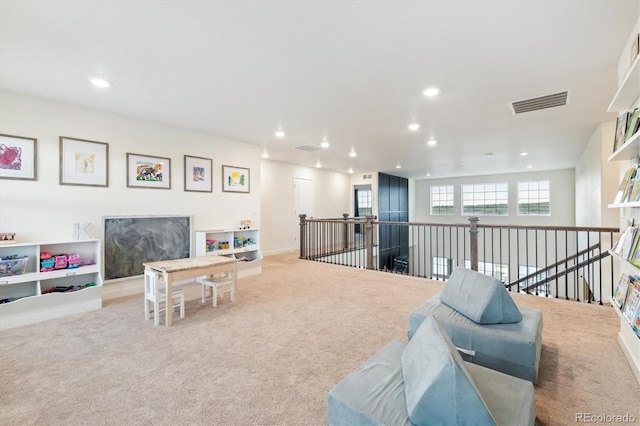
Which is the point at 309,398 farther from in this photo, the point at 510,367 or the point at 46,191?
the point at 46,191

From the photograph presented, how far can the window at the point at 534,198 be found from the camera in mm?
10023

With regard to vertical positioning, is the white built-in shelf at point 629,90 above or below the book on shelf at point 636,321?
above

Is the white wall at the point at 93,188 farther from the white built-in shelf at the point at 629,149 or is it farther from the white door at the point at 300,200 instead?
the white built-in shelf at the point at 629,149

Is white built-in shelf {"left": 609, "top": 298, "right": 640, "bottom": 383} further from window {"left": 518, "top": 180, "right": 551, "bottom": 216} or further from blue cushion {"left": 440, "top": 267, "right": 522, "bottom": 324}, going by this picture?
window {"left": 518, "top": 180, "right": 551, "bottom": 216}

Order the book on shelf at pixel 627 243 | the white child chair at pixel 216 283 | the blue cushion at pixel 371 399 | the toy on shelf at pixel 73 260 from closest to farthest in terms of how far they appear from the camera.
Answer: the blue cushion at pixel 371 399
the book on shelf at pixel 627 243
the toy on shelf at pixel 73 260
the white child chair at pixel 216 283

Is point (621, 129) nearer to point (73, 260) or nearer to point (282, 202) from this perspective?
point (73, 260)

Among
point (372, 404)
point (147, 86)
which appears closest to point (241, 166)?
point (147, 86)

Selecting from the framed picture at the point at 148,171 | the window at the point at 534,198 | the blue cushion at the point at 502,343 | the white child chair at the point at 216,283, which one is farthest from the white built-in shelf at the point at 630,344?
the window at the point at 534,198

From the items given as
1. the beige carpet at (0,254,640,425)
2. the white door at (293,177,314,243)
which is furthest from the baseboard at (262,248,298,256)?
the beige carpet at (0,254,640,425)

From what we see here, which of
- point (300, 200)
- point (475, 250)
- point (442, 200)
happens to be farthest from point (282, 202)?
point (442, 200)

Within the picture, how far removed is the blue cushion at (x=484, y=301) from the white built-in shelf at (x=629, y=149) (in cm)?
128

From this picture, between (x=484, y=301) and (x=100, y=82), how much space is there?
13.9ft

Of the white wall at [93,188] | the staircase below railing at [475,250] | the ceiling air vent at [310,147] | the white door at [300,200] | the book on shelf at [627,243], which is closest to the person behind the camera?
the book on shelf at [627,243]

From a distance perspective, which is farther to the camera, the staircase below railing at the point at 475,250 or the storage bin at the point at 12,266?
the staircase below railing at the point at 475,250
